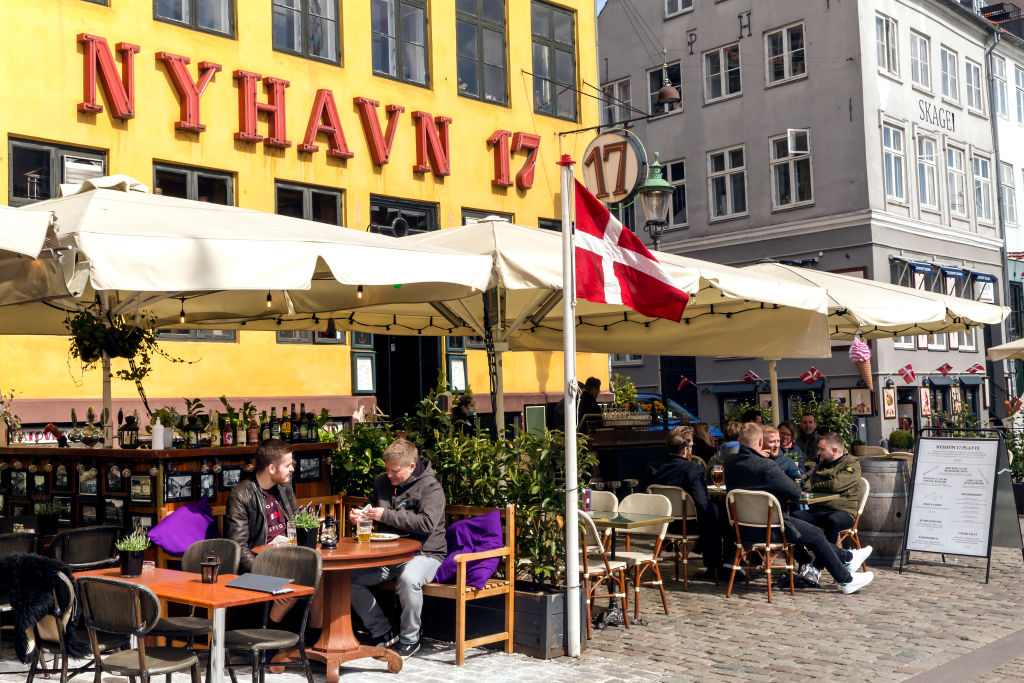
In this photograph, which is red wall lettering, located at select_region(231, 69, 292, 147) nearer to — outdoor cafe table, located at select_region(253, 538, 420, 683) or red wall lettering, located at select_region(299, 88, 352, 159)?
red wall lettering, located at select_region(299, 88, 352, 159)

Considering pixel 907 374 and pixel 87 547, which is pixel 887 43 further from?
pixel 87 547

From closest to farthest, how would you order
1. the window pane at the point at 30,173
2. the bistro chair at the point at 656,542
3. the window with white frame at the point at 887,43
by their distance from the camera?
the bistro chair at the point at 656,542
the window pane at the point at 30,173
the window with white frame at the point at 887,43

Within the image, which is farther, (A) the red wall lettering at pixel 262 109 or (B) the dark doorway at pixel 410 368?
(B) the dark doorway at pixel 410 368

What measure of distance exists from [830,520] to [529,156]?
36.3ft

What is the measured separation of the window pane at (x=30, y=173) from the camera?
13555 millimetres

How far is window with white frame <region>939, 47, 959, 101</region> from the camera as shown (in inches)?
1310

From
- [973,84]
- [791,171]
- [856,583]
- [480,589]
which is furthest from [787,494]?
[973,84]

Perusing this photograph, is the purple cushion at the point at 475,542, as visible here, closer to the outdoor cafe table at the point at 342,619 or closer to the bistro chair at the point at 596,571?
the outdoor cafe table at the point at 342,619

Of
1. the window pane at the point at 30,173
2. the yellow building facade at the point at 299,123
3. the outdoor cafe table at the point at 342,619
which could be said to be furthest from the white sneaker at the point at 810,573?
the window pane at the point at 30,173

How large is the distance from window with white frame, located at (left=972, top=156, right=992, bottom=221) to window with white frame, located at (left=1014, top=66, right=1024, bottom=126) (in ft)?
12.1

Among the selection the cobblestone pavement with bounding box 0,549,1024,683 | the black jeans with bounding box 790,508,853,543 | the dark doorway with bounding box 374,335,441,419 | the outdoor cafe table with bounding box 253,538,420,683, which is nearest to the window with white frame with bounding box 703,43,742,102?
the dark doorway with bounding box 374,335,441,419

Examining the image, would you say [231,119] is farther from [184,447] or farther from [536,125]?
[184,447]

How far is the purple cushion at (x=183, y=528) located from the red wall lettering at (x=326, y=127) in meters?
9.92

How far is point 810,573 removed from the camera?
32.7 feet
